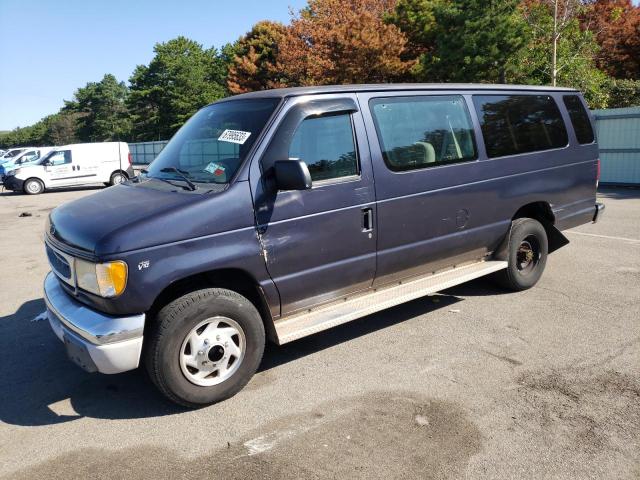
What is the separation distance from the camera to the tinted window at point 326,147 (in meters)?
3.82

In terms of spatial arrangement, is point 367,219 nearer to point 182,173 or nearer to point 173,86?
point 182,173

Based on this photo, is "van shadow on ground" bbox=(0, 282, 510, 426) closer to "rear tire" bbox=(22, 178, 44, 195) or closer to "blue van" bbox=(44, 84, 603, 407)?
"blue van" bbox=(44, 84, 603, 407)

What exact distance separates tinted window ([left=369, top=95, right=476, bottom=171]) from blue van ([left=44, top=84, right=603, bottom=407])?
0.04ft

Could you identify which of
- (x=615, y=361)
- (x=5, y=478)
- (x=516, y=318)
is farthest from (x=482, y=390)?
(x=5, y=478)

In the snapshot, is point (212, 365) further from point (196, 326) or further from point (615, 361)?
point (615, 361)

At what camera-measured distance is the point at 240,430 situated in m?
3.24

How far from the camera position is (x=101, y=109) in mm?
76250

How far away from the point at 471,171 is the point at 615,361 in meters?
1.97

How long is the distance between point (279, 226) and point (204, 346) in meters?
0.96

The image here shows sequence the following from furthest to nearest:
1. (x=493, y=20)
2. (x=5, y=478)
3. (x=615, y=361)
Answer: (x=493, y=20) < (x=615, y=361) < (x=5, y=478)

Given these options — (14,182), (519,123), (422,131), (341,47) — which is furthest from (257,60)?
(422,131)

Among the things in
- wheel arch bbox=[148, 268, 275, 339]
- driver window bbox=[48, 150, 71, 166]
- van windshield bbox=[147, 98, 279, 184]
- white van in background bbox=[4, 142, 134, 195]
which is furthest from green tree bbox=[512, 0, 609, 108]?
wheel arch bbox=[148, 268, 275, 339]

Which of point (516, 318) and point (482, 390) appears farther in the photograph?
point (516, 318)

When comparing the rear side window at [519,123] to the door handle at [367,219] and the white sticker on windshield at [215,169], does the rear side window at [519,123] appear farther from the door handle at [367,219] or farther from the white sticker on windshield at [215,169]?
the white sticker on windshield at [215,169]
